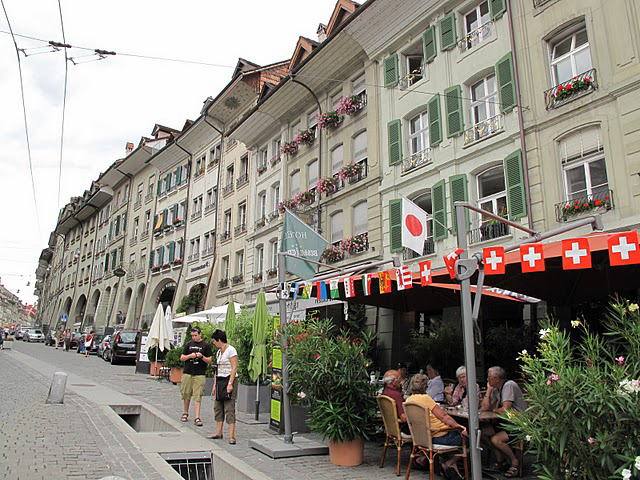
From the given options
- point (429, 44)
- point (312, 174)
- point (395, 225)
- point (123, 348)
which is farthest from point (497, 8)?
point (123, 348)

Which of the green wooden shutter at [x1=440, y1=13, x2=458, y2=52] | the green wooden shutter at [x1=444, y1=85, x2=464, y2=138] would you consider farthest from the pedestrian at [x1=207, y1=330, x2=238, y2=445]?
the green wooden shutter at [x1=440, y1=13, x2=458, y2=52]

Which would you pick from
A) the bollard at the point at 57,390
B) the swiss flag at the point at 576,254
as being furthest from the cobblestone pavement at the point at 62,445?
the swiss flag at the point at 576,254

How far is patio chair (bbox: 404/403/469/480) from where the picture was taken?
630cm

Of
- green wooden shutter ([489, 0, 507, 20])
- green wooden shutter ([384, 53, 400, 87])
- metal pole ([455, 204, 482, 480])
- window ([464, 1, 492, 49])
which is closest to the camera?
metal pole ([455, 204, 482, 480])

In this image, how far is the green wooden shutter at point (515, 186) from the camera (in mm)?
13562

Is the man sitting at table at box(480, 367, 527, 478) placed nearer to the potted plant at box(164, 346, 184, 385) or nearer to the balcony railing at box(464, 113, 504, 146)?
the balcony railing at box(464, 113, 504, 146)

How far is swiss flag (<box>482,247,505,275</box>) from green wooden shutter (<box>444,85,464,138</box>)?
9.97 m

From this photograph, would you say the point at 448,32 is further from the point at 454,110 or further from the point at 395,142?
the point at 395,142

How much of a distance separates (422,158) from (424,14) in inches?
186

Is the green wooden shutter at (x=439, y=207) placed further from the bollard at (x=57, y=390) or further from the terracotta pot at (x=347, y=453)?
the bollard at (x=57, y=390)

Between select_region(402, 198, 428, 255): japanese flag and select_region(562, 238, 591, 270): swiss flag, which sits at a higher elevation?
select_region(402, 198, 428, 255): japanese flag

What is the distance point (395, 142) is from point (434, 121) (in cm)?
186

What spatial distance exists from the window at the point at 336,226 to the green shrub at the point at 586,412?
16.5 m

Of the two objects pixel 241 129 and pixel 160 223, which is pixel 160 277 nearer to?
pixel 160 223
